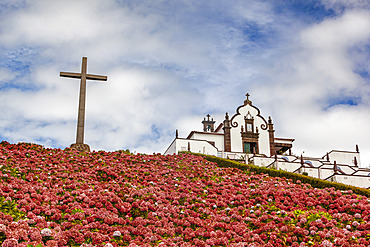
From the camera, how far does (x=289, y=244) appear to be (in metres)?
6.97

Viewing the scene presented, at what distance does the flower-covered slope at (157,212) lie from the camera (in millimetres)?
6477

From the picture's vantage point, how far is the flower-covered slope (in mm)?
6477

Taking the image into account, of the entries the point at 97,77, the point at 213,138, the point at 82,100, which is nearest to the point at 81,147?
the point at 82,100

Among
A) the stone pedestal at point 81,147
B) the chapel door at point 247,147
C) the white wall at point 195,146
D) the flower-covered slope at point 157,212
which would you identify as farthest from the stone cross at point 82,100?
the chapel door at point 247,147

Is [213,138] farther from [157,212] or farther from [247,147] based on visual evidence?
[157,212]

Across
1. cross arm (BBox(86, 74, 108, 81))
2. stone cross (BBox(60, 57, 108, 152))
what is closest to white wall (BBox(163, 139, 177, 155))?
cross arm (BBox(86, 74, 108, 81))

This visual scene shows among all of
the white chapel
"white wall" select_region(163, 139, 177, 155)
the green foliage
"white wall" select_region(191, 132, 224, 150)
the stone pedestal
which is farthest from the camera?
"white wall" select_region(191, 132, 224, 150)

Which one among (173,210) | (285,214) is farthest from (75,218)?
(285,214)

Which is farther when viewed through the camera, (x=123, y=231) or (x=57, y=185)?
(x=57, y=185)

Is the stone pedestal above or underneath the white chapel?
underneath

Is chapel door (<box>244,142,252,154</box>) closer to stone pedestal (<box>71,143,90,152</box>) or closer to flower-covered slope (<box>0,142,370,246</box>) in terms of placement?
stone pedestal (<box>71,143,90,152</box>)

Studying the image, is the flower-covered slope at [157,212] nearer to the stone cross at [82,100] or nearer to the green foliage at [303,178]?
the green foliage at [303,178]

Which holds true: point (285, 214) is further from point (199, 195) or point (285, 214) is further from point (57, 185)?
point (57, 185)

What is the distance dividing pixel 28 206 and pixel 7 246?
229 centimetres
